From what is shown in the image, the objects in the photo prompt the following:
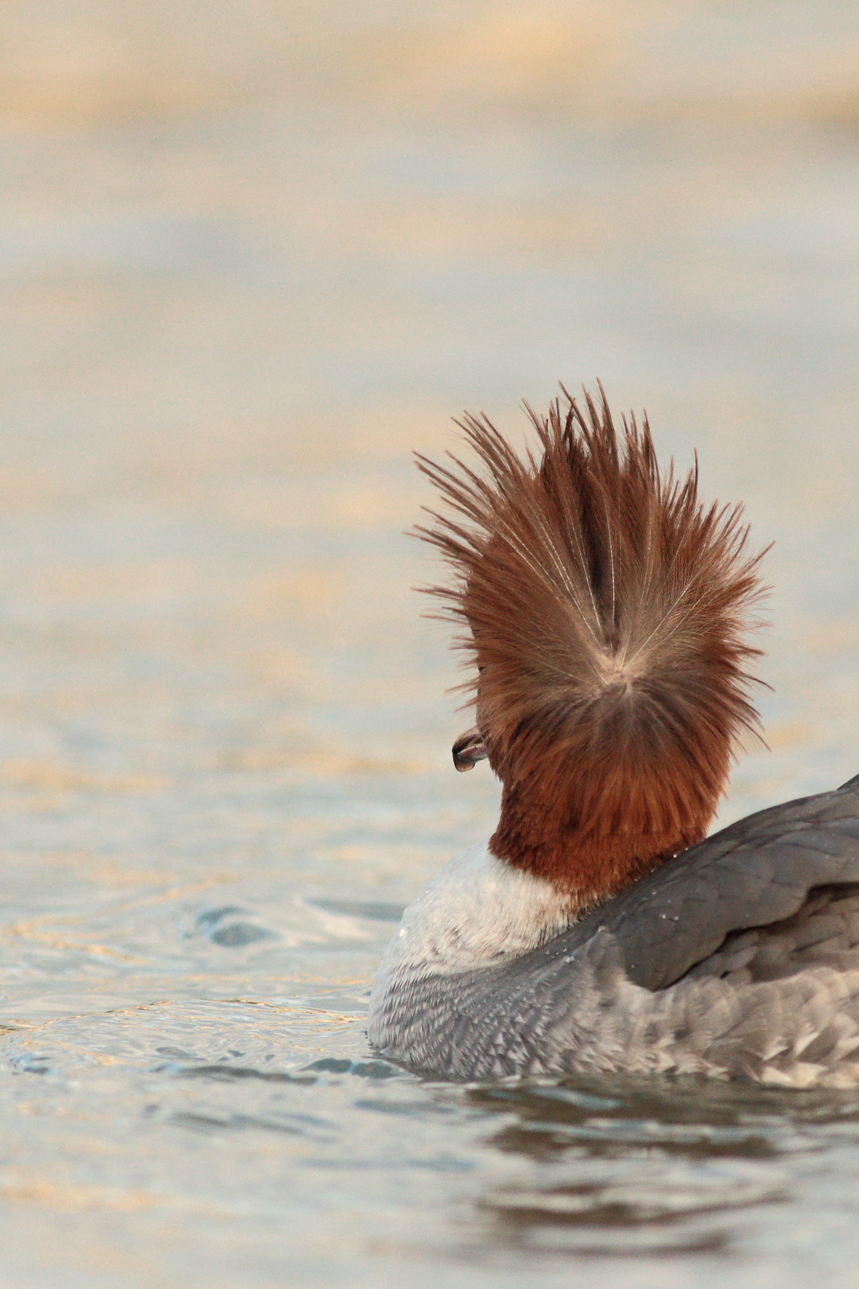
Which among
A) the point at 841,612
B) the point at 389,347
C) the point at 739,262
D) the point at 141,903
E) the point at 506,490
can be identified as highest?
the point at 739,262

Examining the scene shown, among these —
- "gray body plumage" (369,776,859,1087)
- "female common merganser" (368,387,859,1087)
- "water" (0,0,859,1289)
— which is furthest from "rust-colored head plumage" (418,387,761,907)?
"water" (0,0,859,1289)

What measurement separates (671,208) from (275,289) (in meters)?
4.02

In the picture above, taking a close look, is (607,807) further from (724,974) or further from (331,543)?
(331,543)

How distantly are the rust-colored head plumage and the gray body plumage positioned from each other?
0.27 m

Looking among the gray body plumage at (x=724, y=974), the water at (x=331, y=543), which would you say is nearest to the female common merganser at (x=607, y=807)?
the gray body plumage at (x=724, y=974)

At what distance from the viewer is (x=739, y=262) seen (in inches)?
709

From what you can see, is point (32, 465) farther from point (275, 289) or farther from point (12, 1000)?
point (12, 1000)

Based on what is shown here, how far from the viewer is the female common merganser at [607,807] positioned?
5.75 metres

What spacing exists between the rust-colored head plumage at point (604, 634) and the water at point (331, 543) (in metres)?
0.93

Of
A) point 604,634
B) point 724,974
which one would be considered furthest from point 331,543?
point 724,974

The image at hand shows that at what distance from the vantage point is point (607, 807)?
618cm

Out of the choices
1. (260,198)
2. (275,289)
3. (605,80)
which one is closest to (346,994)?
(275,289)

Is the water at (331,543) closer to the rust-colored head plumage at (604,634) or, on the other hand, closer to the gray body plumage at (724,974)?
the gray body plumage at (724,974)

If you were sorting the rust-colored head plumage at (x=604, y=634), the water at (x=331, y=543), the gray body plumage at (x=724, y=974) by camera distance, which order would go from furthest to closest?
the rust-colored head plumage at (x=604, y=634) → the gray body plumage at (x=724, y=974) → the water at (x=331, y=543)
